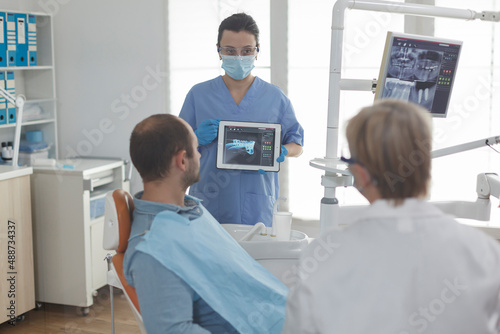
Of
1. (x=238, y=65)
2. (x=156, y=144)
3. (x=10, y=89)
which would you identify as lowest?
(x=156, y=144)

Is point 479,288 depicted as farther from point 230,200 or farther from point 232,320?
point 230,200

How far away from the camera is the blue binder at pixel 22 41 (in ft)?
10.7

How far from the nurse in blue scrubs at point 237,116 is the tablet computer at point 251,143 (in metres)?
0.06

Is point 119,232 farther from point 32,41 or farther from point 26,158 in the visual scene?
point 32,41

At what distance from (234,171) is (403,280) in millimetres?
1268

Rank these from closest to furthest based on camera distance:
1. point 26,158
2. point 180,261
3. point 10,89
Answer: point 180,261 → point 10,89 → point 26,158

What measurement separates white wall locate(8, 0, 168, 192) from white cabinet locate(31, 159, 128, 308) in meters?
0.67

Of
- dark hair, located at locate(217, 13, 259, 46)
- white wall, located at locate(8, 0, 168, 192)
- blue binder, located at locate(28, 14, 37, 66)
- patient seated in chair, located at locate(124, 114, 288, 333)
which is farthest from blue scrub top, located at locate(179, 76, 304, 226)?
blue binder, located at locate(28, 14, 37, 66)

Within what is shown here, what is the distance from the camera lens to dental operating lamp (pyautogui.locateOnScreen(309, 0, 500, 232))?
171 centimetres

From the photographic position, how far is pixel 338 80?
176cm

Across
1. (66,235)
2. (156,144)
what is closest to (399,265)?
(156,144)

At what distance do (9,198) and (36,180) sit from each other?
0.27m

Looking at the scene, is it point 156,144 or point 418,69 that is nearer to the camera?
point 156,144

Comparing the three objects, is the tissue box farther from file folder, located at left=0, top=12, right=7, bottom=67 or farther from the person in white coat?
the person in white coat
